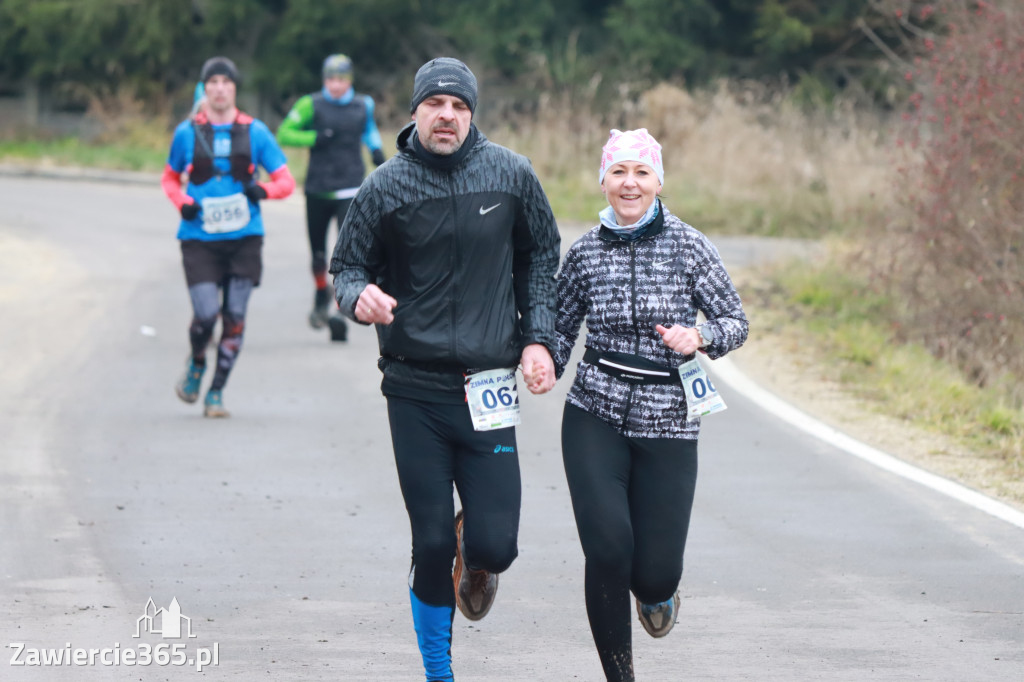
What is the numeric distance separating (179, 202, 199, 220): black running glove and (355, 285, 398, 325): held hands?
4.88 meters

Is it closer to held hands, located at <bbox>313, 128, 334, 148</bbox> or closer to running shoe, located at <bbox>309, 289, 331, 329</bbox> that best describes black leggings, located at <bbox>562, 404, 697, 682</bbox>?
held hands, located at <bbox>313, 128, 334, 148</bbox>

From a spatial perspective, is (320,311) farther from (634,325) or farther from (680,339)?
(680,339)

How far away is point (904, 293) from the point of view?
514 inches

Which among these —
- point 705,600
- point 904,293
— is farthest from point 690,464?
point 904,293

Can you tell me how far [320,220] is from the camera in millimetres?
13266

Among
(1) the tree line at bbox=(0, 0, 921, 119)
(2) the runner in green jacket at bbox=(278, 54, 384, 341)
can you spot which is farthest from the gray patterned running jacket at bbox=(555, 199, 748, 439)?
(1) the tree line at bbox=(0, 0, 921, 119)

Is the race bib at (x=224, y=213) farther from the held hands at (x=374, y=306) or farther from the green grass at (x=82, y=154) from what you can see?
the green grass at (x=82, y=154)

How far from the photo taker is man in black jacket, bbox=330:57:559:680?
208 inches

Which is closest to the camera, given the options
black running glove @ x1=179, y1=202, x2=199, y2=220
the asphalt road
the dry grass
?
the asphalt road

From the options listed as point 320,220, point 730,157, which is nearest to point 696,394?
point 320,220

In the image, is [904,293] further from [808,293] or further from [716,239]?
[716,239]

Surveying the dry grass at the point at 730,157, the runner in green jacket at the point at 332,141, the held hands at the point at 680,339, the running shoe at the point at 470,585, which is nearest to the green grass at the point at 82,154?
the dry grass at the point at 730,157

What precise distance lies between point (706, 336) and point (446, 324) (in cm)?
81

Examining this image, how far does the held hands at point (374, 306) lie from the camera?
5133mm
